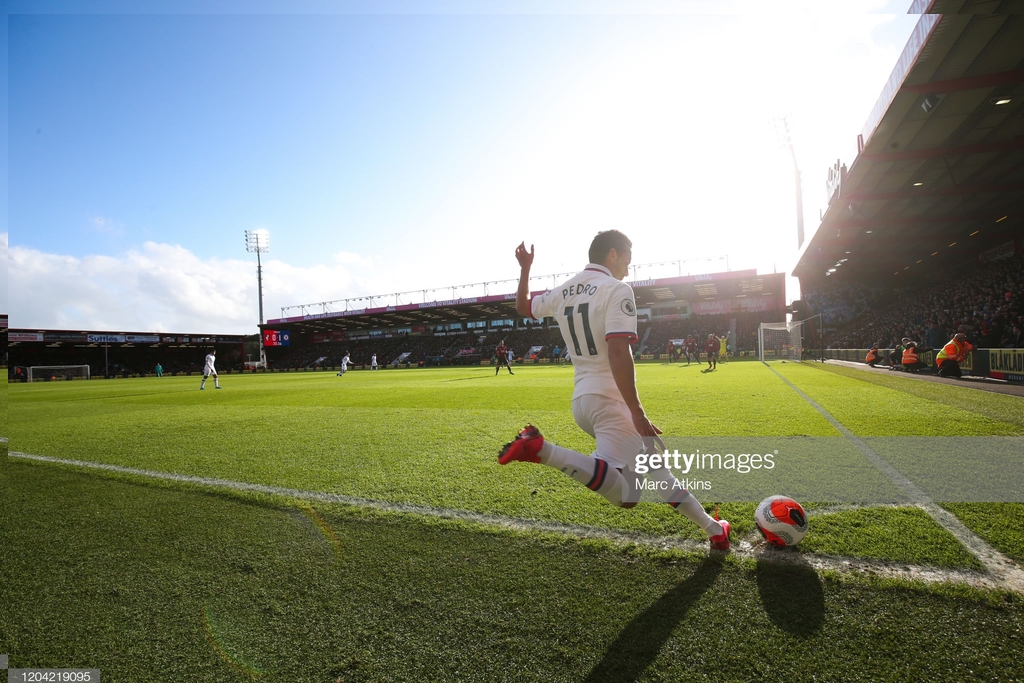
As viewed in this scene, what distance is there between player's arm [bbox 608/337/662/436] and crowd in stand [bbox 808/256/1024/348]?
2023 centimetres

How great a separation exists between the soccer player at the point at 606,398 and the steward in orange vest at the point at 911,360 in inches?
746

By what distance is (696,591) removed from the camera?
2438 millimetres

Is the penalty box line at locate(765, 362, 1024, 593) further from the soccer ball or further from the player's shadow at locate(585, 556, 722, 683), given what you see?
the player's shadow at locate(585, 556, 722, 683)

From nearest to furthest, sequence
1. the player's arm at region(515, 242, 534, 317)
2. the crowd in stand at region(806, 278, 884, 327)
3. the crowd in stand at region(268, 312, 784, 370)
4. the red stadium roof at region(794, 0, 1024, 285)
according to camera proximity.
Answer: the player's arm at region(515, 242, 534, 317) → the red stadium roof at region(794, 0, 1024, 285) → the crowd in stand at region(806, 278, 884, 327) → the crowd in stand at region(268, 312, 784, 370)

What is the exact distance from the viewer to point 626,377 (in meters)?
2.62

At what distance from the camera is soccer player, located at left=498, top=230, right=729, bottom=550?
8.65ft

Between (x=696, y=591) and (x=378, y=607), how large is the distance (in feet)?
5.33

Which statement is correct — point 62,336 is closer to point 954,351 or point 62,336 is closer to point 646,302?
point 646,302

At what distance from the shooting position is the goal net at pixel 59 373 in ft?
154

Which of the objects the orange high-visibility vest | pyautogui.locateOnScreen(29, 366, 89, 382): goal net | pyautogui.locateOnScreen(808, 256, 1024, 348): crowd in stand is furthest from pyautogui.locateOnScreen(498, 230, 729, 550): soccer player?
pyautogui.locateOnScreen(29, 366, 89, 382): goal net

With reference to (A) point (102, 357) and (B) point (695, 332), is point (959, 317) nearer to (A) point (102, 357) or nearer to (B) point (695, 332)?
(B) point (695, 332)

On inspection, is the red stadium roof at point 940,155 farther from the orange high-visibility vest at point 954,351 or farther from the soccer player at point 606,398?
the soccer player at point 606,398

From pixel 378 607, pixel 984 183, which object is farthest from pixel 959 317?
pixel 378 607

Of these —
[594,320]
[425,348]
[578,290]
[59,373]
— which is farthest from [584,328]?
[59,373]
